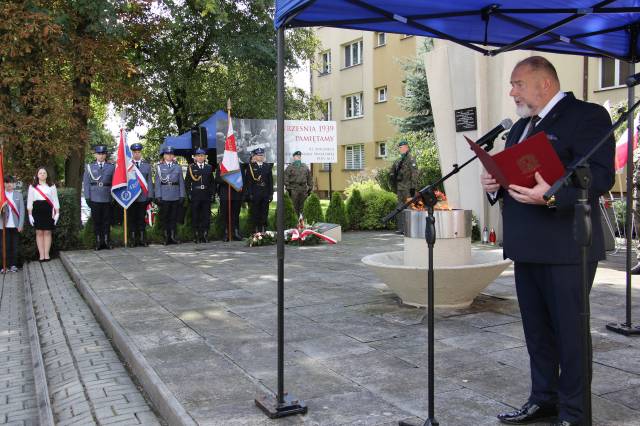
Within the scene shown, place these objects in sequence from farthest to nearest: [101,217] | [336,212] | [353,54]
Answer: [353,54] < [336,212] < [101,217]

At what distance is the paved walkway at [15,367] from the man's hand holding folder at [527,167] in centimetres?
369

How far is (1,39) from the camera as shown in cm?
1271

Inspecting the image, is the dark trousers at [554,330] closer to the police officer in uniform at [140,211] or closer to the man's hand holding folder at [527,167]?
the man's hand holding folder at [527,167]

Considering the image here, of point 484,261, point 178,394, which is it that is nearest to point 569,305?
point 178,394

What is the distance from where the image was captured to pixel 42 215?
36.8ft

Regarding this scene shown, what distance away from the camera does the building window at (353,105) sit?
110 feet

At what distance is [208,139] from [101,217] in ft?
19.7

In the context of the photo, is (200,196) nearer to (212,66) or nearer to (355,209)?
(355,209)

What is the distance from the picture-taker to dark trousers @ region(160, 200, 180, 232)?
43.4 ft

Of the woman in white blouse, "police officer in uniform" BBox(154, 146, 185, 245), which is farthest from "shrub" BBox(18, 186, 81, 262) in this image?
"police officer in uniform" BBox(154, 146, 185, 245)

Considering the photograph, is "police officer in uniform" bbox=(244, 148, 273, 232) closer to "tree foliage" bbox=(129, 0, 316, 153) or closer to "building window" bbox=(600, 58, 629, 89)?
"tree foliage" bbox=(129, 0, 316, 153)

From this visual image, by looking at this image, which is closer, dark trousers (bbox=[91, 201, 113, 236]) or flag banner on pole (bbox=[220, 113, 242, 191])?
dark trousers (bbox=[91, 201, 113, 236])

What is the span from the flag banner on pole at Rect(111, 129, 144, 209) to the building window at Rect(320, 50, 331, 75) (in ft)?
80.1

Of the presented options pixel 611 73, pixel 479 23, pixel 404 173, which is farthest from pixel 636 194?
pixel 611 73
